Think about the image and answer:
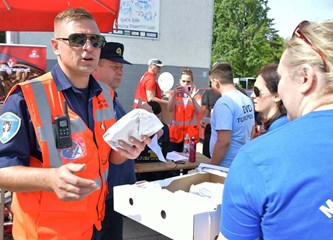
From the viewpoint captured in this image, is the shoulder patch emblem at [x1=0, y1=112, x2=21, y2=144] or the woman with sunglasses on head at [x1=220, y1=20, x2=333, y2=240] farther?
the shoulder patch emblem at [x1=0, y1=112, x2=21, y2=144]

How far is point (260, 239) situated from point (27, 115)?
1.16 metres

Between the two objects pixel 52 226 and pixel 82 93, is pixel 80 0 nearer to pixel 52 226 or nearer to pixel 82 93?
pixel 82 93

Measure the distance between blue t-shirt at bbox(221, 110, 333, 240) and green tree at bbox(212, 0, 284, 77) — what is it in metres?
34.1

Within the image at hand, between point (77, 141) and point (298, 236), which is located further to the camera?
point (77, 141)

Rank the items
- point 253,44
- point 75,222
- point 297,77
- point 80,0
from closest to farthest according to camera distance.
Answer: point 297,77 → point 75,222 → point 80,0 → point 253,44

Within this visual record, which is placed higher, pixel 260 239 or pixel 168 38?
pixel 168 38

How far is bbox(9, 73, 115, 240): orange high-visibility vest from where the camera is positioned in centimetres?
164

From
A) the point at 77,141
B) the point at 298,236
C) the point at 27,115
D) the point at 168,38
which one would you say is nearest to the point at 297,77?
the point at 298,236

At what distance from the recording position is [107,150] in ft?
6.39

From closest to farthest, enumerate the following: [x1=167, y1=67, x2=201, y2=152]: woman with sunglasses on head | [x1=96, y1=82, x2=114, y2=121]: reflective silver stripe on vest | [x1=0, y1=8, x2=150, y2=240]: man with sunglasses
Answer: [x1=0, y1=8, x2=150, y2=240]: man with sunglasses < [x1=96, y1=82, x2=114, y2=121]: reflective silver stripe on vest < [x1=167, y1=67, x2=201, y2=152]: woman with sunglasses on head

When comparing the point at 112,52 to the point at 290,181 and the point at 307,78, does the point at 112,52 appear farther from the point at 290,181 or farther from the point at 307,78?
the point at 290,181

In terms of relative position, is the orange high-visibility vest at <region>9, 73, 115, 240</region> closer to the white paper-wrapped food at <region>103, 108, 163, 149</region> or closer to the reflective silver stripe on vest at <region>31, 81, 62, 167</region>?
the reflective silver stripe on vest at <region>31, 81, 62, 167</region>

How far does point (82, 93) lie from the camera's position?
6.18 ft

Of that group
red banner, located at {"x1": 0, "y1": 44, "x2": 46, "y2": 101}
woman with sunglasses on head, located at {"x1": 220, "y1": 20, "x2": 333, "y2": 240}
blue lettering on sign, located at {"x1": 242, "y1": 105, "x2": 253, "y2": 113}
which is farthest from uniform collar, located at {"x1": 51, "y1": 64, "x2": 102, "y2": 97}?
red banner, located at {"x1": 0, "y1": 44, "x2": 46, "y2": 101}
